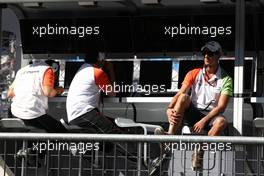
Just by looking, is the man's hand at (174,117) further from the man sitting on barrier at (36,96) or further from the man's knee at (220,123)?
the man sitting on barrier at (36,96)

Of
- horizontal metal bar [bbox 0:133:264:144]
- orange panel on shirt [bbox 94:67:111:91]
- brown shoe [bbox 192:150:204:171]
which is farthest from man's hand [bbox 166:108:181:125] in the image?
horizontal metal bar [bbox 0:133:264:144]

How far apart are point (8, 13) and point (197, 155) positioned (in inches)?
161

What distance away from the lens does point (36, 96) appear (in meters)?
8.54

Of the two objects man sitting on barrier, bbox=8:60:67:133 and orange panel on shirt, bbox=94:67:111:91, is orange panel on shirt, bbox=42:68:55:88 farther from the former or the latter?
orange panel on shirt, bbox=94:67:111:91

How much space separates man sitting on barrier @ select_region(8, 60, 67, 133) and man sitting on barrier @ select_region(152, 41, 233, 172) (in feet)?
5.17

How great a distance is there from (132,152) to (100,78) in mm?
1519

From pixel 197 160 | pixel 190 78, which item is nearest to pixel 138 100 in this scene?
pixel 190 78

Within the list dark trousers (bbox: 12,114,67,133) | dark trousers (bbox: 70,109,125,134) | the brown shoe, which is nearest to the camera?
Result: the brown shoe

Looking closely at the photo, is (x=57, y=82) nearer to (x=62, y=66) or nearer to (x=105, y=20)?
(x=62, y=66)

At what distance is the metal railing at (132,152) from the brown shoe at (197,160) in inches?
2.4

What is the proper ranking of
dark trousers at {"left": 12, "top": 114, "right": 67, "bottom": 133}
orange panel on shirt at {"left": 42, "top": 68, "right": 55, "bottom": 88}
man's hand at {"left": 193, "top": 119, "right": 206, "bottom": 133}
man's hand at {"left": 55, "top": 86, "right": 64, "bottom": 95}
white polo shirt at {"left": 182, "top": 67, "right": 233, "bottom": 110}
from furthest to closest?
1. man's hand at {"left": 55, "top": 86, "right": 64, "bottom": 95}
2. orange panel on shirt at {"left": 42, "top": 68, "right": 55, "bottom": 88}
3. dark trousers at {"left": 12, "top": 114, "right": 67, "bottom": 133}
4. white polo shirt at {"left": 182, "top": 67, "right": 233, "bottom": 110}
5. man's hand at {"left": 193, "top": 119, "right": 206, "bottom": 133}

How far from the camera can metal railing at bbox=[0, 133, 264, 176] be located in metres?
5.66

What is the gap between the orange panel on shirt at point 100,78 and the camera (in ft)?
27.7

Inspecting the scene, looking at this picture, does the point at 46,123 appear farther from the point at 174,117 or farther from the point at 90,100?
the point at 174,117
